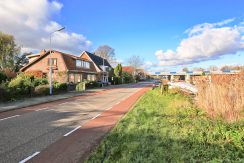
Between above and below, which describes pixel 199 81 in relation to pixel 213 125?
above

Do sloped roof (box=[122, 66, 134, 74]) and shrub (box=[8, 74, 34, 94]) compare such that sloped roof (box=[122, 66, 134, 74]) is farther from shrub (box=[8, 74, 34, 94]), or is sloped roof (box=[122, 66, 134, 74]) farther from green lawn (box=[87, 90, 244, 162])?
green lawn (box=[87, 90, 244, 162])

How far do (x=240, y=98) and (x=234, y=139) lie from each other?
2852 millimetres

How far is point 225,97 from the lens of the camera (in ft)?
26.9

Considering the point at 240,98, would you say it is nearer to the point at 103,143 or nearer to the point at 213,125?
the point at 213,125

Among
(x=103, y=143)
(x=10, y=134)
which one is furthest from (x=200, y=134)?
(x=10, y=134)

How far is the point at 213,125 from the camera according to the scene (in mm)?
7180

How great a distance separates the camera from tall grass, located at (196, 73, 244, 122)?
25.9ft

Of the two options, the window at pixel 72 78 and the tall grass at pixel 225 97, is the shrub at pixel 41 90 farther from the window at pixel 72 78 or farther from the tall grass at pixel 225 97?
the tall grass at pixel 225 97

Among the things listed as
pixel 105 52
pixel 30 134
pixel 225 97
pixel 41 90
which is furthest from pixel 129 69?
pixel 30 134

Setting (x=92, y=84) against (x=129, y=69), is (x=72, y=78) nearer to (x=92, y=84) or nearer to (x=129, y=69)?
(x=92, y=84)

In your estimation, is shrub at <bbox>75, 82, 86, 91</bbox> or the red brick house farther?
the red brick house

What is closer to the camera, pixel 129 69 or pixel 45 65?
pixel 45 65

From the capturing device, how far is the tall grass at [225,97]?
311 inches

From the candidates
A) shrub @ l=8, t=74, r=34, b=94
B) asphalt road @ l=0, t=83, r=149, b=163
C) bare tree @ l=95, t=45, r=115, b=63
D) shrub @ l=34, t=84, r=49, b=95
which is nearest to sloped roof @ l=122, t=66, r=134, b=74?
bare tree @ l=95, t=45, r=115, b=63
